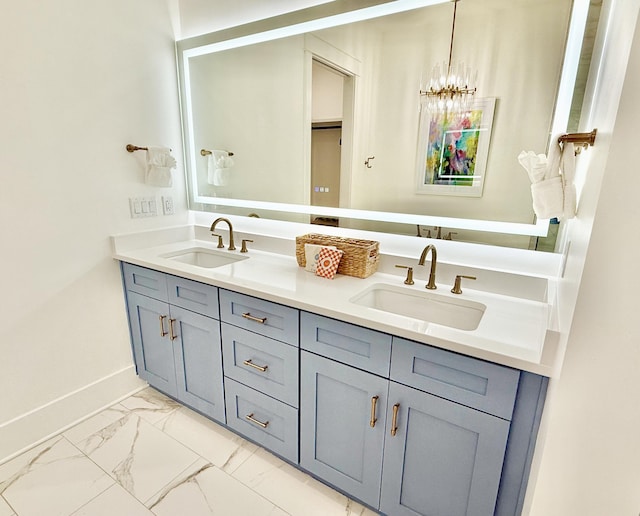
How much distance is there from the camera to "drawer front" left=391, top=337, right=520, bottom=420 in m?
0.98

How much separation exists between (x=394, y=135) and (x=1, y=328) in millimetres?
2033

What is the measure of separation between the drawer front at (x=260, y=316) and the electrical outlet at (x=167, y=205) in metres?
0.99

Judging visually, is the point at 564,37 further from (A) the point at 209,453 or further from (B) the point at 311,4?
(A) the point at 209,453

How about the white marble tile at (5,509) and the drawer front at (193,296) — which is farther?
the drawer front at (193,296)

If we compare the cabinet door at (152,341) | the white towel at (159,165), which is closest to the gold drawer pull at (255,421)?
the cabinet door at (152,341)

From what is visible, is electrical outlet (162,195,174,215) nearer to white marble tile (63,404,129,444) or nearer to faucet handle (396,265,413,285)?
white marble tile (63,404,129,444)

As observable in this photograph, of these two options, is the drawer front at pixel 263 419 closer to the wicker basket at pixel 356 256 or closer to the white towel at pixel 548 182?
the wicker basket at pixel 356 256

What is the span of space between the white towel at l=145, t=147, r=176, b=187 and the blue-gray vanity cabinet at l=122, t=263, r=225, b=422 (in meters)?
0.53

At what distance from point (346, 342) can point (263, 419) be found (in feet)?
2.17

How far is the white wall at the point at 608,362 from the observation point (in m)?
0.65

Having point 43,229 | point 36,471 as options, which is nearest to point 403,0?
point 43,229

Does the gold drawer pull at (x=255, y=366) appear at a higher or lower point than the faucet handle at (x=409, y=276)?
lower

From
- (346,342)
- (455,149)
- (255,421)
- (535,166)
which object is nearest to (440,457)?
(346,342)

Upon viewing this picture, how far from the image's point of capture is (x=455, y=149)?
4.82 ft
